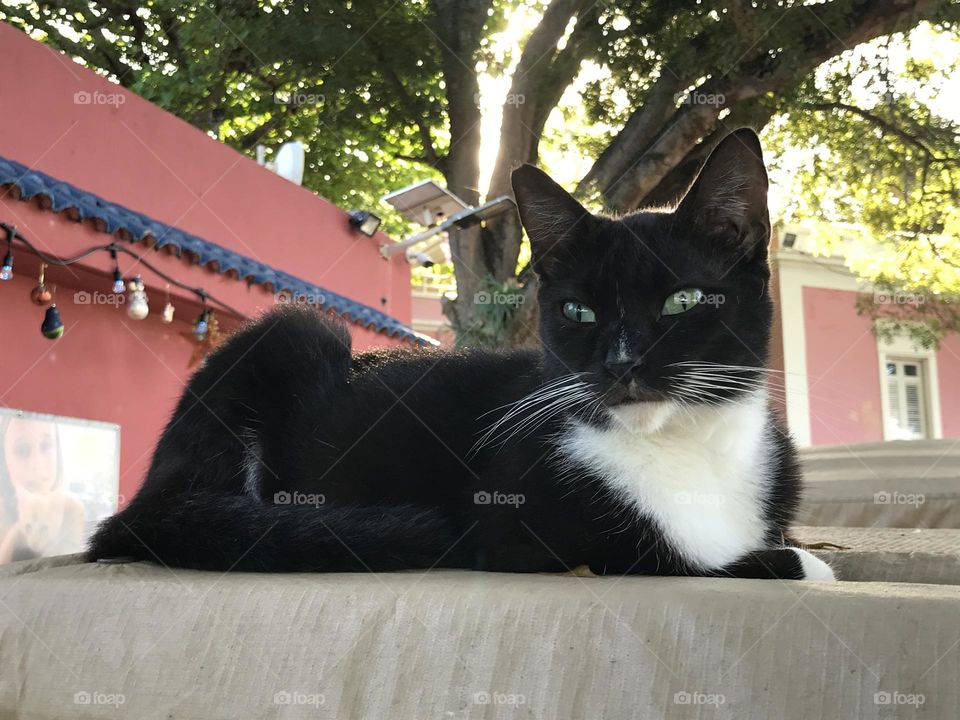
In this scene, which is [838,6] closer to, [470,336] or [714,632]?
[470,336]

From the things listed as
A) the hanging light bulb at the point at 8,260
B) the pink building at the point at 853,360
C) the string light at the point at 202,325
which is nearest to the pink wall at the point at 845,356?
the pink building at the point at 853,360

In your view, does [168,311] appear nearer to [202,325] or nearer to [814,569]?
[202,325]

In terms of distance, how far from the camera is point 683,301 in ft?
4.57

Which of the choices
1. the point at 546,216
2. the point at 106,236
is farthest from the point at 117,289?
the point at 546,216

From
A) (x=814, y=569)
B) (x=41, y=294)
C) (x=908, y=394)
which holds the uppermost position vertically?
(x=908, y=394)

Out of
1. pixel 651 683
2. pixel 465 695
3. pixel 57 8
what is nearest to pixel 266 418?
pixel 465 695

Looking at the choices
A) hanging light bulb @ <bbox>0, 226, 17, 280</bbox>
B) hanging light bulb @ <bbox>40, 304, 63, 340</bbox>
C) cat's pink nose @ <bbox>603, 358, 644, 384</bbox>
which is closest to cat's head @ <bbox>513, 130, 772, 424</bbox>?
cat's pink nose @ <bbox>603, 358, 644, 384</bbox>

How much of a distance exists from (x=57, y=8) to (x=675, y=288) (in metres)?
8.61

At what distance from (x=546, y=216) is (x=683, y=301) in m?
0.33

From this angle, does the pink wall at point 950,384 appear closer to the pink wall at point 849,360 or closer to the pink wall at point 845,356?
the pink wall at point 849,360

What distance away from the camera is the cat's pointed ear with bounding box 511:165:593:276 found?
1556 mm

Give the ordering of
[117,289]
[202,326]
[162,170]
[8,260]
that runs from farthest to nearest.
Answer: [162,170]
[202,326]
[117,289]
[8,260]

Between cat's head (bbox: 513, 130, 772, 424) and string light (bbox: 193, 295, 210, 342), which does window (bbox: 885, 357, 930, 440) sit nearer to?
string light (bbox: 193, 295, 210, 342)

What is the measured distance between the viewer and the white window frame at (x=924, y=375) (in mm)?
11250
